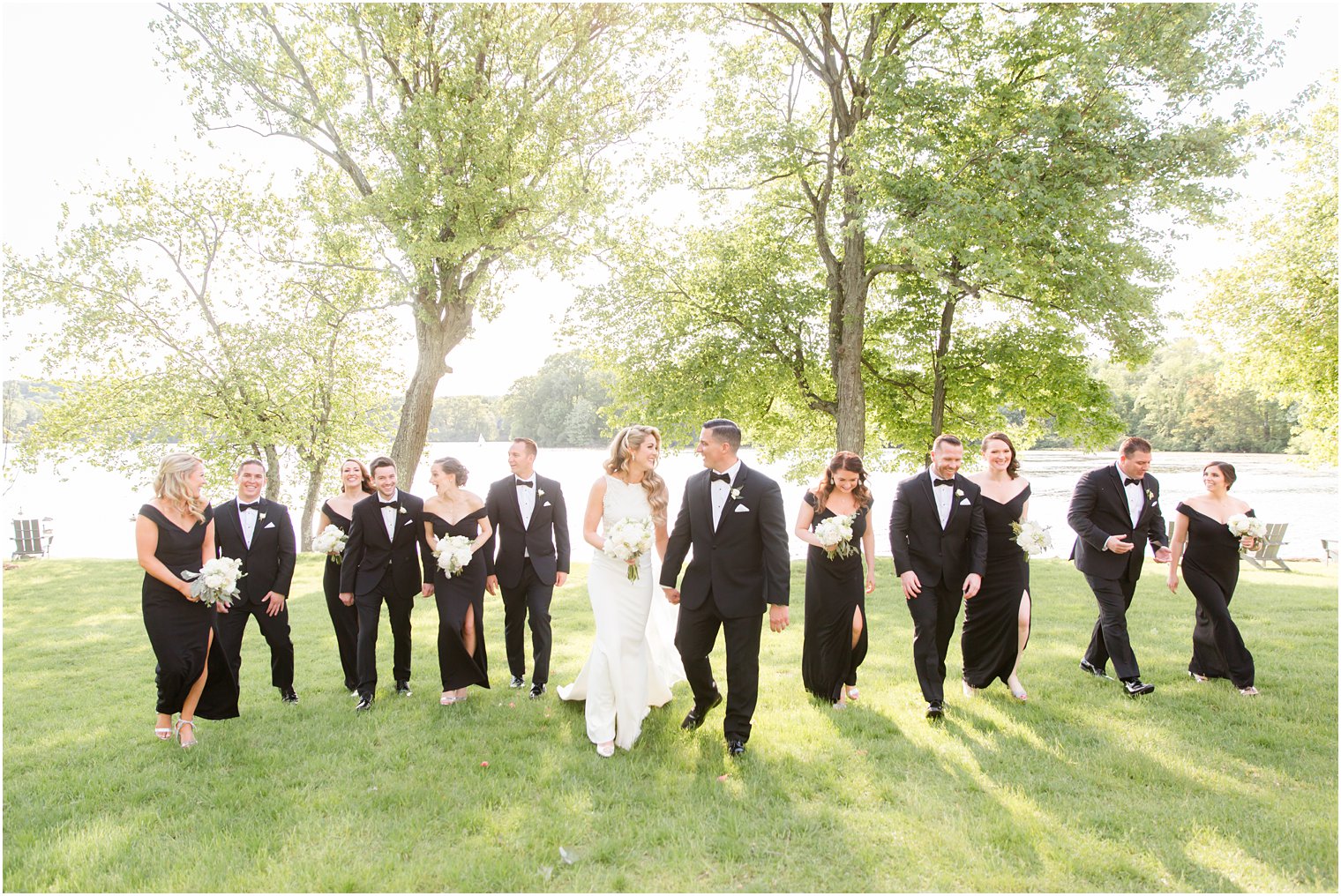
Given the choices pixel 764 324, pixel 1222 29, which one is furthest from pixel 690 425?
pixel 1222 29

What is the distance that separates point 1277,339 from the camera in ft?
71.7

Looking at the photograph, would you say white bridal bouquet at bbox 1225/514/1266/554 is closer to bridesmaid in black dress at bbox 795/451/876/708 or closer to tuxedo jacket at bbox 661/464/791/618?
bridesmaid in black dress at bbox 795/451/876/708

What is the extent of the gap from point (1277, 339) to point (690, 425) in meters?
17.9

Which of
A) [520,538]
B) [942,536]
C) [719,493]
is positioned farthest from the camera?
[520,538]

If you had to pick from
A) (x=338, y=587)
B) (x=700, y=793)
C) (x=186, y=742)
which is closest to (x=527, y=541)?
(x=338, y=587)

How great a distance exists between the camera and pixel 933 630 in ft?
21.5

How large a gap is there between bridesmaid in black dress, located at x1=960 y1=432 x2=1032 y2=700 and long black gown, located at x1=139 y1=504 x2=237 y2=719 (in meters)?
6.59

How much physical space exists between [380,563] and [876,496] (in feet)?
147

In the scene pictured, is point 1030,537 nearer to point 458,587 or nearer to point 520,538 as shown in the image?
point 520,538

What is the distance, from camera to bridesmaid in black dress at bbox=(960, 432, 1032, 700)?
270 inches

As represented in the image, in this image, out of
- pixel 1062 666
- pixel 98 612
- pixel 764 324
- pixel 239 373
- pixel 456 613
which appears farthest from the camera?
pixel 239 373

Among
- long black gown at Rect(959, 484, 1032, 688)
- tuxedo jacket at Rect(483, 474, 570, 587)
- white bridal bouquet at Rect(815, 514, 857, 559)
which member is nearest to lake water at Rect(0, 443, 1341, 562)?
long black gown at Rect(959, 484, 1032, 688)

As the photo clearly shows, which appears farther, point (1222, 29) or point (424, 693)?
point (1222, 29)

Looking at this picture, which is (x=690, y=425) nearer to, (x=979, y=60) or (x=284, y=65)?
(x=979, y=60)
